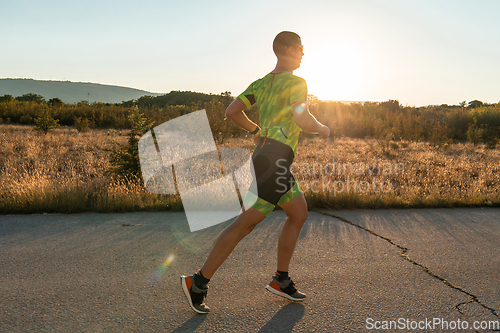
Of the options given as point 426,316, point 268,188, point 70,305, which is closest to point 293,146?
point 268,188

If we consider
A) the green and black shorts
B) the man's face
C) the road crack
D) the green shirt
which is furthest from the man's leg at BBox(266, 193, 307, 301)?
the road crack

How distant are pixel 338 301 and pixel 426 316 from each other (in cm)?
66

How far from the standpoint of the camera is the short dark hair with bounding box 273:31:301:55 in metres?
2.52

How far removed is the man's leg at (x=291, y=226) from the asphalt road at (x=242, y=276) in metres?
0.38

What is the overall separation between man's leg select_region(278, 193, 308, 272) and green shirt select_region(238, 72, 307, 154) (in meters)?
0.47

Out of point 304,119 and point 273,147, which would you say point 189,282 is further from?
point 304,119

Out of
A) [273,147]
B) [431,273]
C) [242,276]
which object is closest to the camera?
[273,147]

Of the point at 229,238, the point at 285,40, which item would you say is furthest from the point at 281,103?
the point at 229,238

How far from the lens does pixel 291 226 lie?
8.90 ft

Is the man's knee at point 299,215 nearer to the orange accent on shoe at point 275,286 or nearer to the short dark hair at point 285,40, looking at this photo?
the orange accent on shoe at point 275,286

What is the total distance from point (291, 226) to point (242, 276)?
790mm

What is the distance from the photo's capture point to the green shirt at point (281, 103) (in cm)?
240

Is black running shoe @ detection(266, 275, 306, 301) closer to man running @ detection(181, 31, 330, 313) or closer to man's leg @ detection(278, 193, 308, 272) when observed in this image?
man's leg @ detection(278, 193, 308, 272)

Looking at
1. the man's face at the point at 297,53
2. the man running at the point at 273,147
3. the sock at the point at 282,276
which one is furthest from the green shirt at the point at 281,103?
the sock at the point at 282,276
